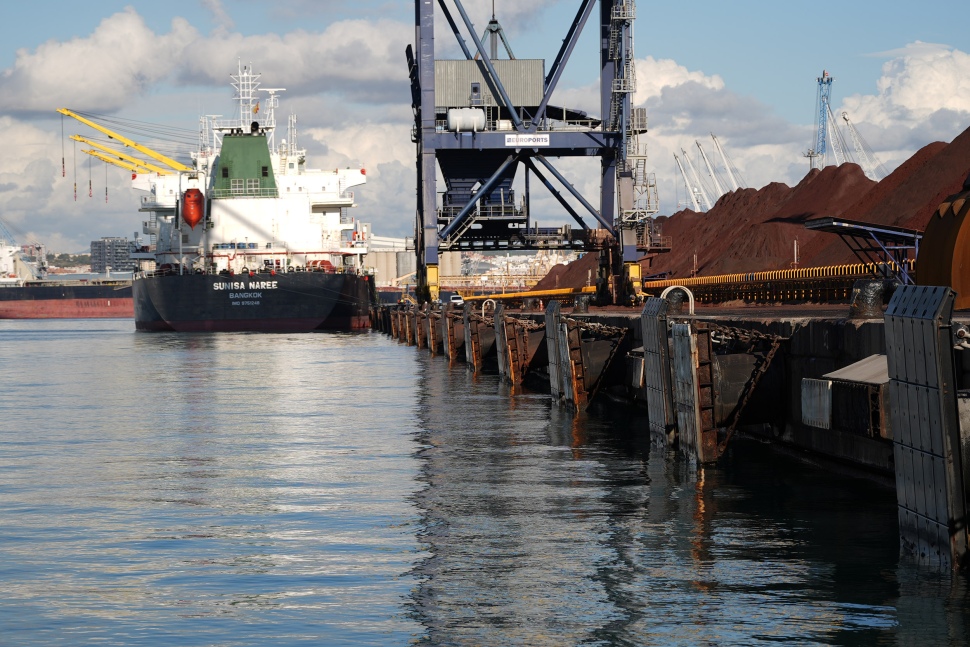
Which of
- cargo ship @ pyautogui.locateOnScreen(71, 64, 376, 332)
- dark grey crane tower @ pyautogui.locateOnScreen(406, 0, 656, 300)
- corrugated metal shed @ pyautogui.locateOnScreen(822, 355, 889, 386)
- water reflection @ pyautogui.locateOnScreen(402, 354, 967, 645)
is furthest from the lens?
cargo ship @ pyautogui.locateOnScreen(71, 64, 376, 332)

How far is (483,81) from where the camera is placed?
64.3 meters

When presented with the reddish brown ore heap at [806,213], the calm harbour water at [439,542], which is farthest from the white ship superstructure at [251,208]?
the calm harbour water at [439,542]

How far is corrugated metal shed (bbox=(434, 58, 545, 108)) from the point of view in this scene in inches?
2522

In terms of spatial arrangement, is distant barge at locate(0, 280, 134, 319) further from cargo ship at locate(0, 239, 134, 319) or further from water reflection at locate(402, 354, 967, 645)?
water reflection at locate(402, 354, 967, 645)

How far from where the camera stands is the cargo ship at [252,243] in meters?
74.8

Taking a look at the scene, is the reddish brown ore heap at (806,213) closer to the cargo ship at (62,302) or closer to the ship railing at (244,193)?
the ship railing at (244,193)

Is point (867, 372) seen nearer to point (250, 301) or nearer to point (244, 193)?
point (250, 301)

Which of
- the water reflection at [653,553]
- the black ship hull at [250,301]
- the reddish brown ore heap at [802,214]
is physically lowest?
the water reflection at [653,553]

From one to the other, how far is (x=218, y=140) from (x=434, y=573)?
7656cm

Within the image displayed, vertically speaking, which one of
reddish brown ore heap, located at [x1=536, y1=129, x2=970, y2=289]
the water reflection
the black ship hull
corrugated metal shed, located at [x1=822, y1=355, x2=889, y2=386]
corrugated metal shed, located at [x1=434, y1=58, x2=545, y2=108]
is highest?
corrugated metal shed, located at [x1=434, y1=58, x2=545, y2=108]

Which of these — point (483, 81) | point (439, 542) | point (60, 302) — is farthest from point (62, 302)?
point (439, 542)

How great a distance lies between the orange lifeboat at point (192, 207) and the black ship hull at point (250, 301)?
13.2 ft

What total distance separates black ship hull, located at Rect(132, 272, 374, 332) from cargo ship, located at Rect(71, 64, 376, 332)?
60 mm

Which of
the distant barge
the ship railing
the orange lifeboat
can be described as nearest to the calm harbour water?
the orange lifeboat
